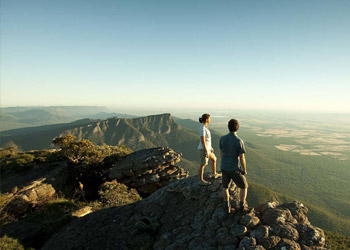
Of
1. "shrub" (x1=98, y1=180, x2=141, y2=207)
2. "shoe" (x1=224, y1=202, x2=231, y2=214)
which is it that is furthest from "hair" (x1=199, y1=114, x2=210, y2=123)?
"shrub" (x1=98, y1=180, x2=141, y2=207)

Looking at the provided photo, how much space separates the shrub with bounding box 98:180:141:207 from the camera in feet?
52.3

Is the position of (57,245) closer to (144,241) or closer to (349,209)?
(144,241)

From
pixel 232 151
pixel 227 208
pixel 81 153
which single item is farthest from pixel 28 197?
pixel 232 151

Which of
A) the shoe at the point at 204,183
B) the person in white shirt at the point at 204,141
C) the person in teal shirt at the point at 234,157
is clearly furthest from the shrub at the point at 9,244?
the person in teal shirt at the point at 234,157

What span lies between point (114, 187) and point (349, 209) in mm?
165333

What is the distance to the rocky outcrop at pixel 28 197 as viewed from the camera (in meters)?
13.2

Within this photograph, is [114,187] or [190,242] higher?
[190,242]

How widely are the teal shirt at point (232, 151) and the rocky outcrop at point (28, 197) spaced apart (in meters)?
15.3

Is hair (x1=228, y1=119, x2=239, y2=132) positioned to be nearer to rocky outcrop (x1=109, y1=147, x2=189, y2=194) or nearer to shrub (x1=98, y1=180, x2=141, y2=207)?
shrub (x1=98, y1=180, x2=141, y2=207)

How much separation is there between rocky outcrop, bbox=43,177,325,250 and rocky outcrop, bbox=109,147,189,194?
7.44m

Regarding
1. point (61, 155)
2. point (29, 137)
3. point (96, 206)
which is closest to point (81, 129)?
point (29, 137)

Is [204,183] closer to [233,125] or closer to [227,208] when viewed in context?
[227,208]

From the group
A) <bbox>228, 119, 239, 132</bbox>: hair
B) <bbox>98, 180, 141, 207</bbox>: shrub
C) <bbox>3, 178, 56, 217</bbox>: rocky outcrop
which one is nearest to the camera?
<bbox>228, 119, 239, 132</bbox>: hair

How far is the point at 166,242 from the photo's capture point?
8.43 metres
